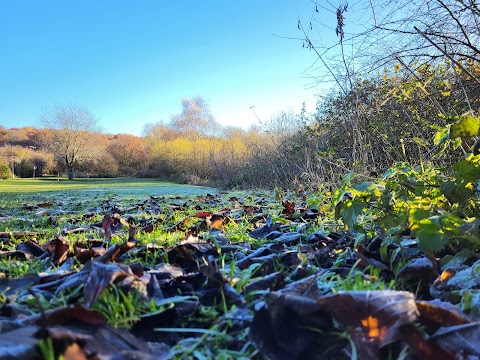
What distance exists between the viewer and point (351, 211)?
1.71 metres

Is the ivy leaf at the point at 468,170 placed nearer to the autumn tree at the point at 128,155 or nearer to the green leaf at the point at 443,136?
the green leaf at the point at 443,136

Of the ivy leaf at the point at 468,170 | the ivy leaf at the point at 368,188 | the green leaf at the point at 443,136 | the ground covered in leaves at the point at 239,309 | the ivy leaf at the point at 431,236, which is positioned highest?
the green leaf at the point at 443,136

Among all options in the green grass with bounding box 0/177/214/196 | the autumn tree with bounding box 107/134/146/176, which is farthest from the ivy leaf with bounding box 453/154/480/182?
the autumn tree with bounding box 107/134/146/176

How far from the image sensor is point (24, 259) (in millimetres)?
1762

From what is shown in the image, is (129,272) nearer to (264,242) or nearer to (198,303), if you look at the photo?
(198,303)

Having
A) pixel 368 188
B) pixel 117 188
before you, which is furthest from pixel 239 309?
pixel 117 188

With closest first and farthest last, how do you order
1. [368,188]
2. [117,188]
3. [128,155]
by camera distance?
[368,188] → [117,188] → [128,155]

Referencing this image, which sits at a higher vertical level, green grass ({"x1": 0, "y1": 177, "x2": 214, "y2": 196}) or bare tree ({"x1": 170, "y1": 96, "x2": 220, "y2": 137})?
bare tree ({"x1": 170, "y1": 96, "x2": 220, "y2": 137})

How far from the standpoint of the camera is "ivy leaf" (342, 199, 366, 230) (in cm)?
168

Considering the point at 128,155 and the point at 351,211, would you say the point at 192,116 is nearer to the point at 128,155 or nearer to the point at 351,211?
the point at 128,155

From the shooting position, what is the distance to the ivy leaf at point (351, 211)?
1.68 m

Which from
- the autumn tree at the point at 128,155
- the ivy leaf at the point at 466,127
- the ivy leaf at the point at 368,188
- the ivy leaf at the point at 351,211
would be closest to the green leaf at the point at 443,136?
the ivy leaf at the point at 466,127

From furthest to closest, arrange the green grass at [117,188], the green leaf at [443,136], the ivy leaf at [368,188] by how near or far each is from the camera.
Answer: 1. the green grass at [117,188]
2. the ivy leaf at [368,188]
3. the green leaf at [443,136]

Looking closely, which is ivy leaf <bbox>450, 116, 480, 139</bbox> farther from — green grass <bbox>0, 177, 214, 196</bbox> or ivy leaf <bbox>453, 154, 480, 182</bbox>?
green grass <bbox>0, 177, 214, 196</bbox>
